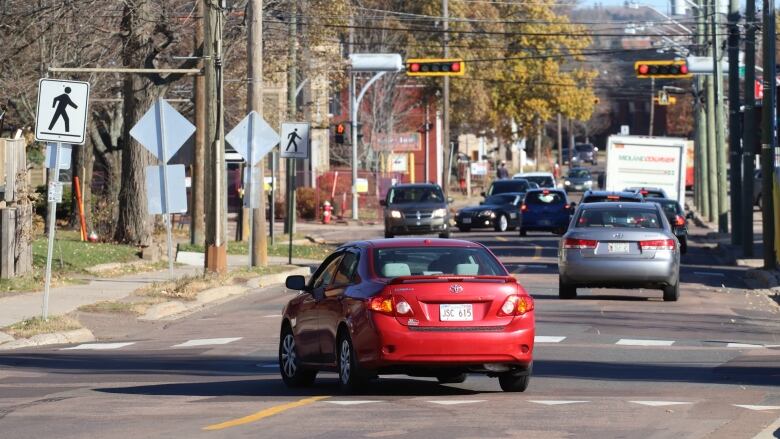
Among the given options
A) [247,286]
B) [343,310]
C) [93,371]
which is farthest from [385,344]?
[247,286]

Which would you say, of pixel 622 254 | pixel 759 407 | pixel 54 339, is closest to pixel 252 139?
pixel 622 254

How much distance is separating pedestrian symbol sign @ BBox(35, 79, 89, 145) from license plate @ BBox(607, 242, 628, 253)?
890 centimetres

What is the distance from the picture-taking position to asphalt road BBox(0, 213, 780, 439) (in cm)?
1052

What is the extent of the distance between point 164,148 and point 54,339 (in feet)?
20.7

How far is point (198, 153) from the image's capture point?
115 feet

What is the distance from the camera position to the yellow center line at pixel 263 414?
10.5 metres

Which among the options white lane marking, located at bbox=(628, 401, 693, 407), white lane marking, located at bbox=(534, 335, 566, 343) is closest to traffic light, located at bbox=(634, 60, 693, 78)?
white lane marking, located at bbox=(534, 335, 566, 343)

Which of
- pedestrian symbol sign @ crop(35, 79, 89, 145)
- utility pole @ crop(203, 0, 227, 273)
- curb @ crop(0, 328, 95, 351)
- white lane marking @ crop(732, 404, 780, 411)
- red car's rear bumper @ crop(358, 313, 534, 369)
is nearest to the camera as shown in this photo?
white lane marking @ crop(732, 404, 780, 411)

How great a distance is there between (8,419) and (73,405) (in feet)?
2.88

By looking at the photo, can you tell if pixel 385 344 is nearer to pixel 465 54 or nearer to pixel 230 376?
pixel 230 376

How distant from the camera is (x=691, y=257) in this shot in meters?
37.2

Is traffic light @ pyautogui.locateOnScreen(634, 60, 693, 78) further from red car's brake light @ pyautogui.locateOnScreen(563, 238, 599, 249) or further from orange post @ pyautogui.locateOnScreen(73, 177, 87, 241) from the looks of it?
red car's brake light @ pyautogui.locateOnScreen(563, 238, 599, 249)

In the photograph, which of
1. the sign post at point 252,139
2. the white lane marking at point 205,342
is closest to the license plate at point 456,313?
the white lane marking at point 205,342

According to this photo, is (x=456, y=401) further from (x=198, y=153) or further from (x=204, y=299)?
(x=198, y=153)
